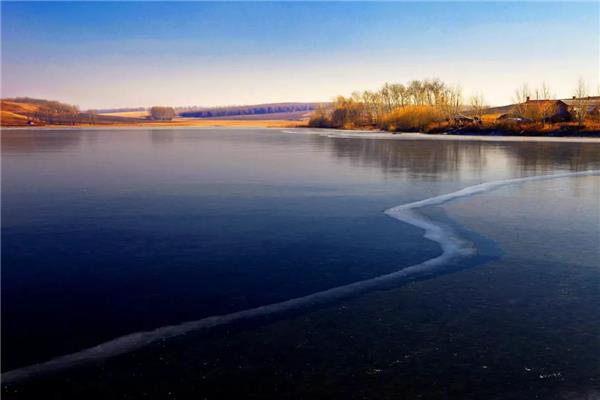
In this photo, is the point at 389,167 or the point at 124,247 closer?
the point at 124,247

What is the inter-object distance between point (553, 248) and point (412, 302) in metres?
2.85

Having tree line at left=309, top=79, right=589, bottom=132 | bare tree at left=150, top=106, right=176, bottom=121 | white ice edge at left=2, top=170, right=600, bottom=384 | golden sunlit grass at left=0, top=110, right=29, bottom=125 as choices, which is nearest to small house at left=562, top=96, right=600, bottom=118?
tree line at left=309, top=79, right=589, bottom=132

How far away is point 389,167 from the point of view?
16688 mm

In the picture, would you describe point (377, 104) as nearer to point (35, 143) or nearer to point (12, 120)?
point (35, 143)

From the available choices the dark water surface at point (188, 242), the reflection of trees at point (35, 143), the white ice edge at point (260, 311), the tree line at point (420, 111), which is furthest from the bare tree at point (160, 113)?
the white ice edge at point (260, 311)

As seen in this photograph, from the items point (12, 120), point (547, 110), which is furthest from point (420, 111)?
point (12, 120)

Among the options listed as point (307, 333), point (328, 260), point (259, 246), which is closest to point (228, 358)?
point (307, 333)

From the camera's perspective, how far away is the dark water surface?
4570mm

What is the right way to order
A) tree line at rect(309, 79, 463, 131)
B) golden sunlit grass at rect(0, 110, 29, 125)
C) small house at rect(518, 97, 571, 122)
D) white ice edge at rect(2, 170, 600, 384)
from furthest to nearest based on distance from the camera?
golden sunlit grass at rect(0, 110, 29, 125) → tree line at rect(309, 79, 463, 131) → small house at rect(518, 97, 571, 122) → white ice edge at rect(2, 170, 600, 384)

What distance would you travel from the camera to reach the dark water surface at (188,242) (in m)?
4.57

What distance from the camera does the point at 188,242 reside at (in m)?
7.00

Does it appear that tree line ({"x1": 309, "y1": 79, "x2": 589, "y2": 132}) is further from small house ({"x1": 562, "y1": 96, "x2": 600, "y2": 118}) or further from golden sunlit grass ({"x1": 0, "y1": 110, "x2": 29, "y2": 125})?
golden sunlit grass ({"x1": 0, "y1": 110, "x2": 29, "y2": 125})

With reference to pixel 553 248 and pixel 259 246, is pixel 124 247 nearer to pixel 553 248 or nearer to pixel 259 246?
pixel 259 246

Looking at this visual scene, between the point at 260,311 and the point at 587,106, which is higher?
the point at 587,106
